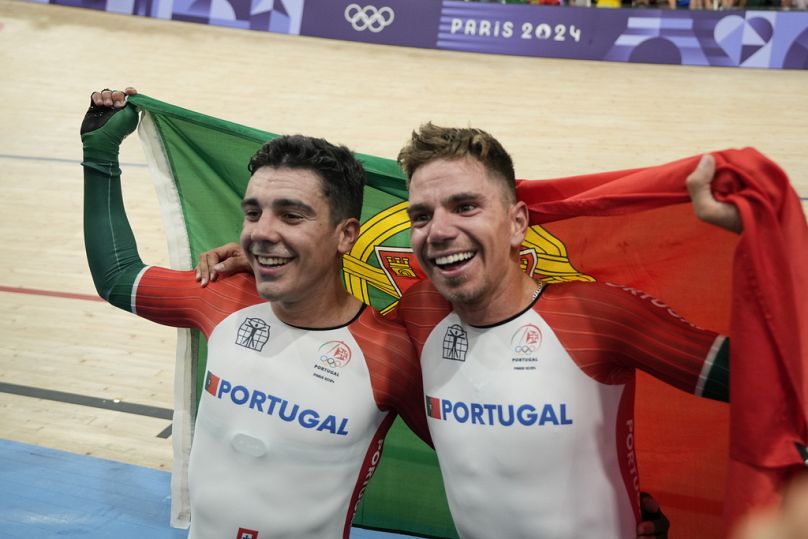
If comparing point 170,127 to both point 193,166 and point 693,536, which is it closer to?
point 193,166

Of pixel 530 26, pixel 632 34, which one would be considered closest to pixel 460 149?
pixel 530 26

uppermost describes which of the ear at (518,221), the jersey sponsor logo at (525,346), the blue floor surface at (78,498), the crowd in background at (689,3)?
the crowd in background at (689,3)

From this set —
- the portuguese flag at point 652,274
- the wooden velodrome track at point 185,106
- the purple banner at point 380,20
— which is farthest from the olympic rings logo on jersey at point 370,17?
the portuguese flag at point 652,274

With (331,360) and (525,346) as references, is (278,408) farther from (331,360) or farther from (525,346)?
(525,346)

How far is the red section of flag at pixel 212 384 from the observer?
8.58 feet

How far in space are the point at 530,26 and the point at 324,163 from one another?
39.9ft

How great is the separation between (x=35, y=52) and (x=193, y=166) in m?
10.8

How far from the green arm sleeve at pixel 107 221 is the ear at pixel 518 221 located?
1.43m

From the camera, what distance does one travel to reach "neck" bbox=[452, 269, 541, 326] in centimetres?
242

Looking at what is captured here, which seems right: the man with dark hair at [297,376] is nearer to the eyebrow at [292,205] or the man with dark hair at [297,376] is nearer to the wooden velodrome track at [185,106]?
the eyebrow at [292,205]

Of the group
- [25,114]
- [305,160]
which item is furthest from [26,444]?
[25,114]

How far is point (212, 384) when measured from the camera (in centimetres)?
263

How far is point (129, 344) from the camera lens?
5590 mm

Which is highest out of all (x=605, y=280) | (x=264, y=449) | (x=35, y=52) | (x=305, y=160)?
(x=35, y=52)
